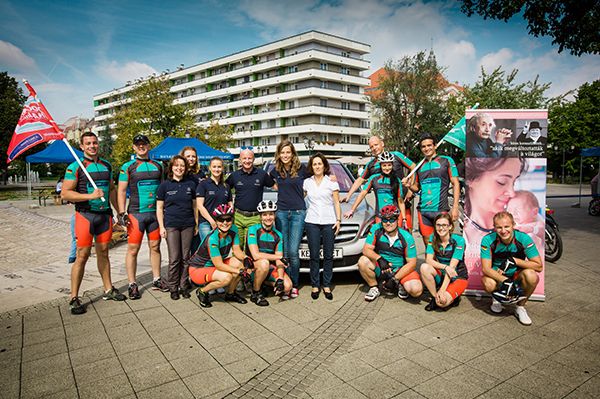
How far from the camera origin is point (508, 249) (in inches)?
176

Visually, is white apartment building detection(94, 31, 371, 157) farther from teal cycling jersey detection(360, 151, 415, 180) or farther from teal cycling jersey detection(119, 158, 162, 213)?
teal cycling jersey detection(119, 158, 162, 213)

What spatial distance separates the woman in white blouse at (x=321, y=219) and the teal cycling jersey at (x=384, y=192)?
768 millimetres

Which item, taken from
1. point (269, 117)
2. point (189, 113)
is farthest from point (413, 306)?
point (269, 117)

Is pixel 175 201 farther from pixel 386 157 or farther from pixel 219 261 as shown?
pixel 386 157

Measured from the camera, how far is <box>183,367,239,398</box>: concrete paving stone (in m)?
2.94

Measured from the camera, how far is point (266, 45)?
6106cm

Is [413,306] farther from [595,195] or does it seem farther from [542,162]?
[595,195]

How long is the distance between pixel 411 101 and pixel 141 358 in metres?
45.2

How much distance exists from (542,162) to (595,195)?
36.9 feet

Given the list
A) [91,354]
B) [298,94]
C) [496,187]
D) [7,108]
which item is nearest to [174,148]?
[91,354]

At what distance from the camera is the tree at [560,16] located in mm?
8297

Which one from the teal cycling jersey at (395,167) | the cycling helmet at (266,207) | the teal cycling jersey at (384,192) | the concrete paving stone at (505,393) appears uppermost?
the teal cycling jersey at (395,167)

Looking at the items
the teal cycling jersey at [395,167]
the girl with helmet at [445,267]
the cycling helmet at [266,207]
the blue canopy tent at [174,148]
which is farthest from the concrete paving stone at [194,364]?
the blue canopy tent at [174,148]

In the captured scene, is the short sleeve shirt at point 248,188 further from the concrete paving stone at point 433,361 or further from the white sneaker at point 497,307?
the white sneaker at point 497,307
